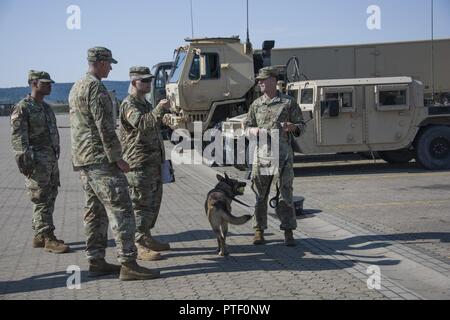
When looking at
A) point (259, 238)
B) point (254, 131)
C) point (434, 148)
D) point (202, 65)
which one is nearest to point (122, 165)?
point (254, 131)

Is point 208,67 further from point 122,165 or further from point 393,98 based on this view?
point 122,165

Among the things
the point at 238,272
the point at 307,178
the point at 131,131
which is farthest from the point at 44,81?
the point at 307,178

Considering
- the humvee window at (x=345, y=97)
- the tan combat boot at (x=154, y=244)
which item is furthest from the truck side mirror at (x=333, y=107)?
the tan combat boot at (x=154, y=244)

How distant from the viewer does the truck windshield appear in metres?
15.5

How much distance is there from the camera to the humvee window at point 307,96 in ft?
40.9

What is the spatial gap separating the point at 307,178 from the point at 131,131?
6.84 metres

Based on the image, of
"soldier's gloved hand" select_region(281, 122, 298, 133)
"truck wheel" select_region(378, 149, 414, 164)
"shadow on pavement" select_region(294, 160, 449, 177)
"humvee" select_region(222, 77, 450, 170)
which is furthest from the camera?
"truck wheel" select_region(378, 149, 414, 164)

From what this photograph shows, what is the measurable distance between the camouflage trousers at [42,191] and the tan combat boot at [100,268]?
1.41 metres

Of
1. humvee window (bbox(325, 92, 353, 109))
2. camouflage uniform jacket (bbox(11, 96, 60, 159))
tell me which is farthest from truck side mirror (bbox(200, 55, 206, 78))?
camouflage uniform jacket (bbox(11, 96, 60, 159))

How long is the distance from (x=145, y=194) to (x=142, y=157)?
397mm

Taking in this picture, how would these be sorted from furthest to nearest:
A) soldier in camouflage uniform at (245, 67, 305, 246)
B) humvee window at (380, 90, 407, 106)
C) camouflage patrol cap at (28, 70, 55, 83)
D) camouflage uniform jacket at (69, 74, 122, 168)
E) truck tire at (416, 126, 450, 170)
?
truck tire at (416, 126, 450, 170) < humvee window at (380, 90, 407, 106) < camouflage patrol cap at (28, 70, 55, 83) < soldier in camouflage uniform at (245, 67, 305, 246) < camouflage uniform jacket at (69, 74, 122, 168)

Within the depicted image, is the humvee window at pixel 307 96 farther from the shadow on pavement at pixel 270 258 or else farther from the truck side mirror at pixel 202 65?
the shadow on pavement at pixel 270 258

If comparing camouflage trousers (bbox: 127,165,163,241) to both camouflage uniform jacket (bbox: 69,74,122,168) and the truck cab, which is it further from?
the truck cab

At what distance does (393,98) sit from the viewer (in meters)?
12.5
